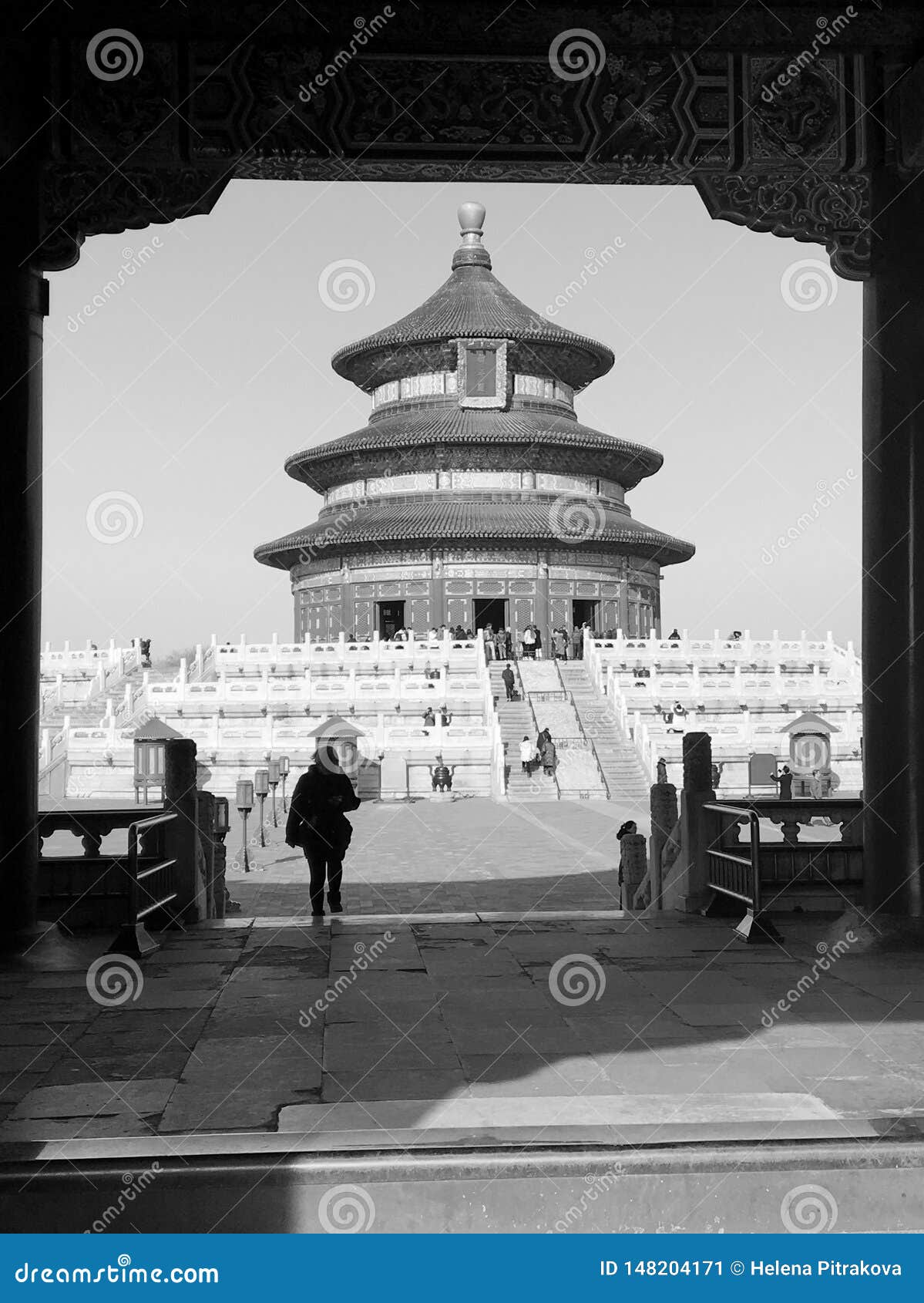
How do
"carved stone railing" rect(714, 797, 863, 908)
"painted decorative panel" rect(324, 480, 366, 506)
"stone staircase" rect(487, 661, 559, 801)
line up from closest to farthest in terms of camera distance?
"carved stone railing" rect(714, 797, 863, 908) → "stone staircase" rect(487, 661, 559, 801) → "painted decorative panel" rect(324, 480, 366, 506)

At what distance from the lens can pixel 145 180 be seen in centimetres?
820

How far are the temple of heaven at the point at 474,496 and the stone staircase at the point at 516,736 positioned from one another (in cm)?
1170

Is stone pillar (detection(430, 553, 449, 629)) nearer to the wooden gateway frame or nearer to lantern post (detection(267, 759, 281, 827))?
lantern post (detection(267, 759, 281, 827))

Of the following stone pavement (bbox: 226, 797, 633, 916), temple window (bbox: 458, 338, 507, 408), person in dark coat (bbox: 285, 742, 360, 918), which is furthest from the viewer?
temple window (bbox: 458, 338, 507, 408)

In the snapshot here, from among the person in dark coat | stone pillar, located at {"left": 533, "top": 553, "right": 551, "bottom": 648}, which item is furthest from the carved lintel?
stone pillar, located at {"left": 533, "top": 553, "right": 551, "bottom": 648}

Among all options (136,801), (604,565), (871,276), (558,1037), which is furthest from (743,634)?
(558,1037)

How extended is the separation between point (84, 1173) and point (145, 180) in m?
5.77

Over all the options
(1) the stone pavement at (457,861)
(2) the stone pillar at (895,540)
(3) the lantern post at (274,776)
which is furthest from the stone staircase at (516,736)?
(2) the stone pillar at (895,540)

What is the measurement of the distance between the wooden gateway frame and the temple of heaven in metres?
41.2

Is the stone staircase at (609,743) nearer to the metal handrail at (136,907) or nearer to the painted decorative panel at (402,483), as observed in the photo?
the painted decorative panel at (402,483)

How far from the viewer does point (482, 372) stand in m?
53.4

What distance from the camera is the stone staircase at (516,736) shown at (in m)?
29.7

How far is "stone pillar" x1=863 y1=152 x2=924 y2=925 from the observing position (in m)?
8.15

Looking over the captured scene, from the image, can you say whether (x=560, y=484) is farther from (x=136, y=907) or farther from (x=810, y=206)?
(x=136, y=907)
